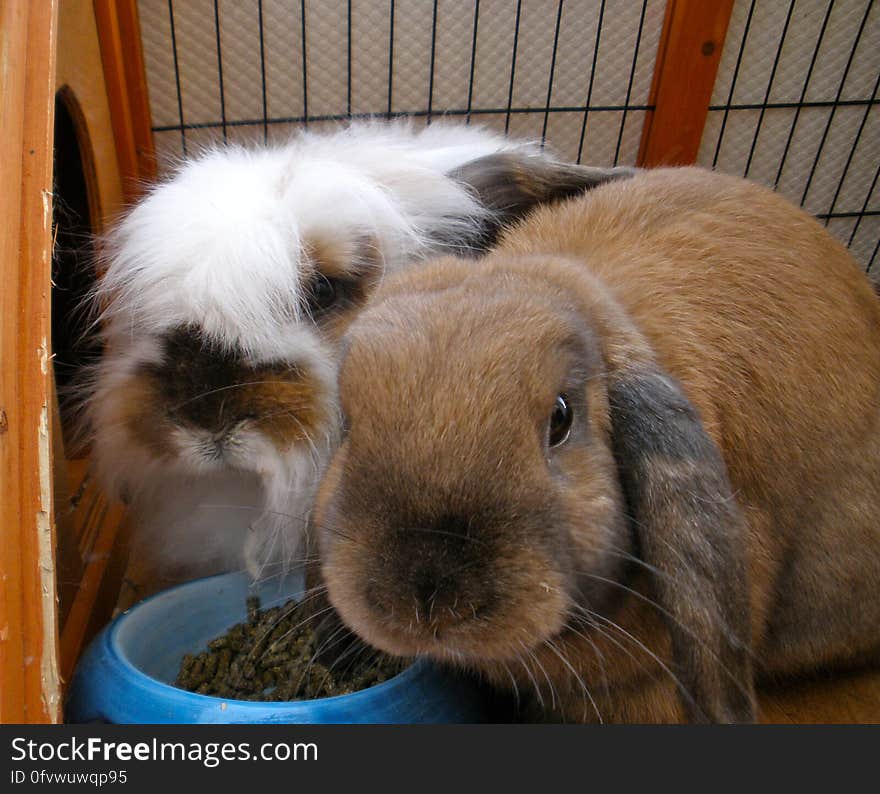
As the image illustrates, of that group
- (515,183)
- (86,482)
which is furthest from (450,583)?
(86,482)

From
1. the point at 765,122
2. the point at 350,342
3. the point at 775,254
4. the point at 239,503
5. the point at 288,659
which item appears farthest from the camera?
the point at 765,122

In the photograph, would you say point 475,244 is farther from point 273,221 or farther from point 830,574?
point 830,574

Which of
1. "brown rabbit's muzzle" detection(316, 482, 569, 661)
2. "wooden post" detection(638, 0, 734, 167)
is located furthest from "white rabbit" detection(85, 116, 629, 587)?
"wooden post" detection(638, 0, 734, 167)

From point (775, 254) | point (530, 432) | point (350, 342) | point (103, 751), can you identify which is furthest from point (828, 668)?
point (103, 751)

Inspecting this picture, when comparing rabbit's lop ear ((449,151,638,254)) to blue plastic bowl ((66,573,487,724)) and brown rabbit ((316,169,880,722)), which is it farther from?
blue plastic bowl ((66,573,487,724))

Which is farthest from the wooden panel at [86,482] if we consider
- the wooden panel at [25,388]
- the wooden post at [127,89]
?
the wooden panel at [25,388]

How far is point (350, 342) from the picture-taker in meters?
0.98

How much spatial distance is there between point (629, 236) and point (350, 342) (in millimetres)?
475

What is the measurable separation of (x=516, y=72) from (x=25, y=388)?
1710mm

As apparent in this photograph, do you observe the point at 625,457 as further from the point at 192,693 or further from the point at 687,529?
the point at 192,693

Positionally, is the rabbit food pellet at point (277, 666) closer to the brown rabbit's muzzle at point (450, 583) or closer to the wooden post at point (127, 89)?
the brown rabbit's muzzle at point (450, 583)

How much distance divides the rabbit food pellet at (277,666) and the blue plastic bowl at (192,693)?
6 centimetres

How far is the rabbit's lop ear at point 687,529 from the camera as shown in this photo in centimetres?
90

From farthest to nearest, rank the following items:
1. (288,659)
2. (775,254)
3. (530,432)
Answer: (288,659)
(775,254)
(530,432)
